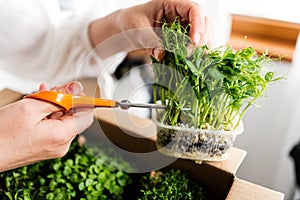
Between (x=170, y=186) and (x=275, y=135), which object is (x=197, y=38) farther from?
(x=275, y=135)

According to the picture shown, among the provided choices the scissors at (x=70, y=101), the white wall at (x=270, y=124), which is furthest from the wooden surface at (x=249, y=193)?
the white wall at (x=270, y=124)

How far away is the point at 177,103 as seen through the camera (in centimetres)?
51

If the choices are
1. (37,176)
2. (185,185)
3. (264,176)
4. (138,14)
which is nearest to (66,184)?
(37,176)

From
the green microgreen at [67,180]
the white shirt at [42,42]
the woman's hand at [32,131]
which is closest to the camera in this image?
the woman's hand at [32,131]

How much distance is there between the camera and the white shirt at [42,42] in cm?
79

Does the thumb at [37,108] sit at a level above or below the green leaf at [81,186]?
above

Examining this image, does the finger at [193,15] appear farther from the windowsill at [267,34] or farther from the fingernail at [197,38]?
the windowsill at [267,34]

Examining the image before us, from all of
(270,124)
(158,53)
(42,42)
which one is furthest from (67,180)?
(270,124)

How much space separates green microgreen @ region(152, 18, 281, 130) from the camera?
445 millimetres

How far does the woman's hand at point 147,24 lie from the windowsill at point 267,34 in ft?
1.60

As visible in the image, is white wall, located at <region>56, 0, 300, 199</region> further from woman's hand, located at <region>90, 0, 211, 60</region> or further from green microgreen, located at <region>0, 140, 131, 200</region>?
green microgreen, located at <region>0, 140, 131, 200</region>

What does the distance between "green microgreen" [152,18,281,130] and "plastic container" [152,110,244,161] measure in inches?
0.5

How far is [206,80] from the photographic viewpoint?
18.2 inches

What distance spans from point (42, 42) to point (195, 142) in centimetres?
56
